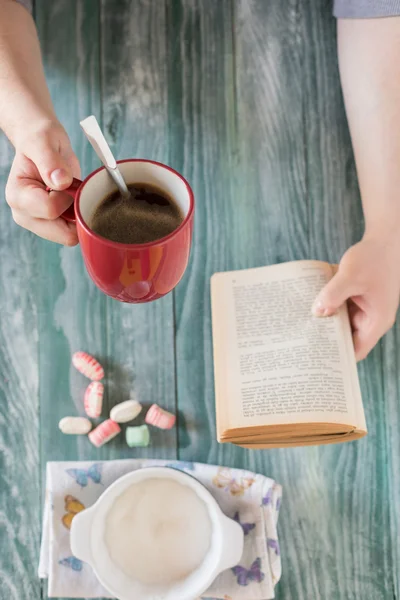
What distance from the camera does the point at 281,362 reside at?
2.87 feet

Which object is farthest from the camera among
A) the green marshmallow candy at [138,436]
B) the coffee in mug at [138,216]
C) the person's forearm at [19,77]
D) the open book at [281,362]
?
the green marshmallow candy at [138,436]

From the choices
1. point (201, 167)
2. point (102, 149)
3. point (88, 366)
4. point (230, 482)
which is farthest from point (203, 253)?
point (102, 149)

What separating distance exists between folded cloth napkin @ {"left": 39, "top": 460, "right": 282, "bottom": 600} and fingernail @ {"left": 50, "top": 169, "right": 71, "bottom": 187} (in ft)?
1.62

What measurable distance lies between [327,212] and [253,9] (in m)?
0.41

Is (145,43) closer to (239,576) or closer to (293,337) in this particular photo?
(293,337)

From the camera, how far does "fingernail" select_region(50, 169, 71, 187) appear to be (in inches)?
23.6

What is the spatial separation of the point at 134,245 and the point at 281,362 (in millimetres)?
393

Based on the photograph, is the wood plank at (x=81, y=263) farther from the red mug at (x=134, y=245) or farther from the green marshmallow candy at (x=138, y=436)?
the red mug at (x=134, y=245)

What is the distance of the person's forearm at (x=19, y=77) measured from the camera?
73 centimetres

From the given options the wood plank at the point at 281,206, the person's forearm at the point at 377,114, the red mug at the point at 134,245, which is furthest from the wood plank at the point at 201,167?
the red mug at the point at 134,245

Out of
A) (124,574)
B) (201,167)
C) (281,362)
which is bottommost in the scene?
(124,574)

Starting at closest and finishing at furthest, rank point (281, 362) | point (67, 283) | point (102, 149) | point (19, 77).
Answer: point (102, 149) → point (19, 77) → point (281, 362) → point (67, 283)

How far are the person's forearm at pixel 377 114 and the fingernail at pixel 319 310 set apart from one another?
0.46ft

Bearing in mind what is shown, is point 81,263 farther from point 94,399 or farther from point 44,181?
point 44,181
